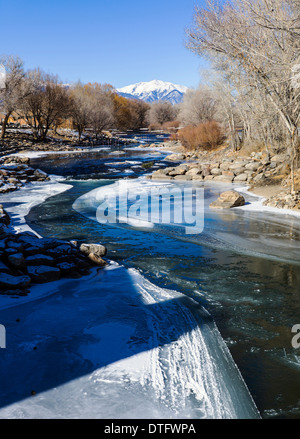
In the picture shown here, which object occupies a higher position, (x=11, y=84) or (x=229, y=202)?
(x=11, y=84)

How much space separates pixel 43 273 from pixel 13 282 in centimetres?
52

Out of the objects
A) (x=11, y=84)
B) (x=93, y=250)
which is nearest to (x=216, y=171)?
(x=93, y=250)

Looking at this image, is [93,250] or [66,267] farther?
[93,250]

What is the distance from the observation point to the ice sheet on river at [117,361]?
9.32 feet

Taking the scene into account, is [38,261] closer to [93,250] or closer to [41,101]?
[93,250]

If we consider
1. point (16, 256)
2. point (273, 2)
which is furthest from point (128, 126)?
point (16, 256)

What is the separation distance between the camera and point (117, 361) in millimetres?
3484

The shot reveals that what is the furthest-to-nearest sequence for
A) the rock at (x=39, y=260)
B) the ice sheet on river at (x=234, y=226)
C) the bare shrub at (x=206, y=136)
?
the bare shrub at (x=206, y=136)
the ice sheet on river at (x=234, y=226)
the rock at (x=39, y=260)
